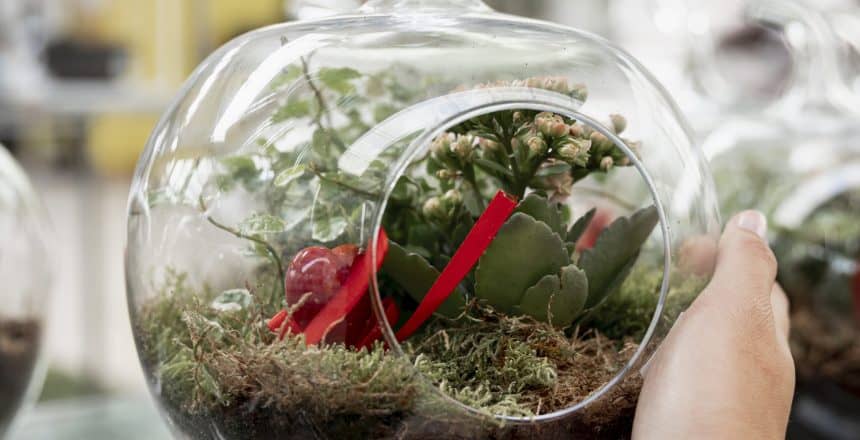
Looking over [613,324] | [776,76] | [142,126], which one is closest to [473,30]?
[613,324]

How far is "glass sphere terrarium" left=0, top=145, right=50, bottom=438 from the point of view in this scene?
0.71 meters

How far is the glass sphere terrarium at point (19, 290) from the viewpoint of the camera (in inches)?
27.9

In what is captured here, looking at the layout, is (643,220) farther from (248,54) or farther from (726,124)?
(726,124)

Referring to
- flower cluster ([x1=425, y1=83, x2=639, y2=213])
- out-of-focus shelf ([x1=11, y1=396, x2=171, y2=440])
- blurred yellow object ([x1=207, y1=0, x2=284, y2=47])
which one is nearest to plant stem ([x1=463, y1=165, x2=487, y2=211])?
flower cluster ([x1=425, y1=83, x2=639, y2=213])

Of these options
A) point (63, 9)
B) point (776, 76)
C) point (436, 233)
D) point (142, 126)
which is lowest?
point (142, 126)

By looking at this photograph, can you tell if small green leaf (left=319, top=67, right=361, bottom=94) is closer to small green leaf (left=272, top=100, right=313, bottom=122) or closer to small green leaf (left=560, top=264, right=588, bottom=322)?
small green leaf (left=272, top=100, right=313, bottom=122)

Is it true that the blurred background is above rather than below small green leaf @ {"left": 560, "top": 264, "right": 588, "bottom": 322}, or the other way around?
below

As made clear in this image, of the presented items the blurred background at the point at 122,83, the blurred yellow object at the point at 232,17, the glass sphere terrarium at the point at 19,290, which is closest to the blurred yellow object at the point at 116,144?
the blurred background at the point at 122,83

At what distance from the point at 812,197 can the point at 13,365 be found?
0.64m

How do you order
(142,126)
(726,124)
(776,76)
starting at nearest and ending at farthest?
(726,124) → (776,76) → (142,126)

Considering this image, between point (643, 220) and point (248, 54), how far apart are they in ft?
0.70

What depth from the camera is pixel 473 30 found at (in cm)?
50

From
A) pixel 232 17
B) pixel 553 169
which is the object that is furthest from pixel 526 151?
pixel 232 17

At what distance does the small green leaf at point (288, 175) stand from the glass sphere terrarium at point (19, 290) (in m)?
0.34
